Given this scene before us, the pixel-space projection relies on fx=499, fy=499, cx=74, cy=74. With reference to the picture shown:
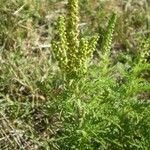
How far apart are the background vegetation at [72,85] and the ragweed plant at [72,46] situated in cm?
13

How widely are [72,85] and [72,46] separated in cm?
34

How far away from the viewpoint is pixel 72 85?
3.12 metres

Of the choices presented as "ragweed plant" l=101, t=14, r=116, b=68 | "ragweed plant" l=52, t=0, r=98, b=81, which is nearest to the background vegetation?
"ragweed plant" l=101, t=14, r=116, b=68

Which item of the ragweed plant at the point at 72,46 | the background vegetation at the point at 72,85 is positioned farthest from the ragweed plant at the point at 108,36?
the ragweed plant at the point at 72,46

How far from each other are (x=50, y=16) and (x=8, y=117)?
1.35 meters

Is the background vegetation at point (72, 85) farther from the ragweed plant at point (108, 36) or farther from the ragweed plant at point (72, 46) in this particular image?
the ragweed plant at point (72, 46)

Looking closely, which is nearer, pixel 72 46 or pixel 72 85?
pixel 72 46

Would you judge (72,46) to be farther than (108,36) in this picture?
No

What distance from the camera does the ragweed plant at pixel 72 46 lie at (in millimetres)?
2773

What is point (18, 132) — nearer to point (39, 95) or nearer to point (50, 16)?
point (39, 95)

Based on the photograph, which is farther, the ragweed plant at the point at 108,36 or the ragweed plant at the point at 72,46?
the ragweed plant at the point at 108,36

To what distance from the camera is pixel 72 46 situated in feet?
9.39

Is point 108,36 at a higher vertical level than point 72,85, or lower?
higher

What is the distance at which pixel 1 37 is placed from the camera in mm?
4625
